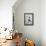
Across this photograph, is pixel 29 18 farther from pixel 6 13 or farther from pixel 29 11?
pixel 6 13

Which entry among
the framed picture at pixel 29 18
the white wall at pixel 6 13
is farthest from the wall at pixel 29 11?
the white wall at pixel 6 13

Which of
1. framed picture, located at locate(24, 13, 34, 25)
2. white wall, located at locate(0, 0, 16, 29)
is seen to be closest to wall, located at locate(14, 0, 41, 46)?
framed picture, located at locate(24, 13, 34, 25)

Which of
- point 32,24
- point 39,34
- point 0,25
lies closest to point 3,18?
point 0,25

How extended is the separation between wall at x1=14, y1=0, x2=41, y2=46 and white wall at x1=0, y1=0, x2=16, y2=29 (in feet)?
3.97

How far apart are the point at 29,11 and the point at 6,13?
4.94 ft

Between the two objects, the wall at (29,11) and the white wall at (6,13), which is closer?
the white wall at (6,13)

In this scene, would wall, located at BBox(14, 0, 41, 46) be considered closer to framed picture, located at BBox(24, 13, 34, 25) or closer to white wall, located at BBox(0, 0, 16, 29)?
framed picture, located at BBox(24, 13, 34, 25)

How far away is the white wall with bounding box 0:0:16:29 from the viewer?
4023 millimetres

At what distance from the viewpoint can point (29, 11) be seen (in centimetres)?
527

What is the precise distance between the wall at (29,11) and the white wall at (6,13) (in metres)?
1.21

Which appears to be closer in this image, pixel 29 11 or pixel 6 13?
pixel 6 13

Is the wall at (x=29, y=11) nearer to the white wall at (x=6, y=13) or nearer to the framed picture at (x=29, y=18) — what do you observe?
the framed picture at (x=29, y=18)

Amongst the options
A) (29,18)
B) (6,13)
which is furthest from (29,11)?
(6,13)

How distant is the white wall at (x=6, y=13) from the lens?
4.02 meters
